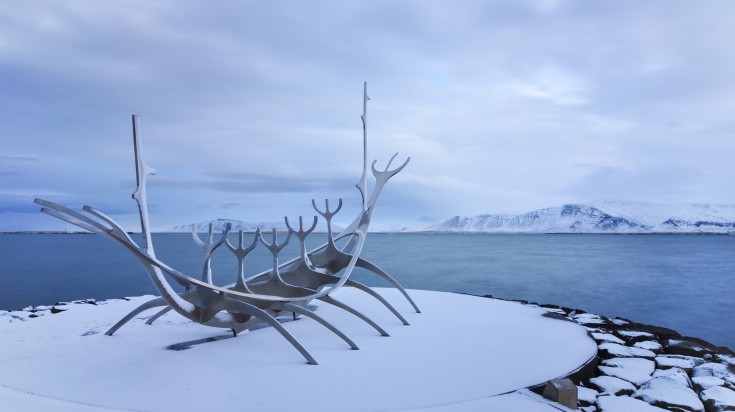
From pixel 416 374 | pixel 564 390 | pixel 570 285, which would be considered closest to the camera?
pixel 564 390

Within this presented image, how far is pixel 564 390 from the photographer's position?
227 inches

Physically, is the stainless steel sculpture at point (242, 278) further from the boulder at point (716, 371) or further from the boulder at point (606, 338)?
the boulder at point (716, 371)

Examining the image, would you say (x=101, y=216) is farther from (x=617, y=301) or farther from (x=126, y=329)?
(x=617, y=301)

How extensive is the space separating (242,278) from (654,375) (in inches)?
250

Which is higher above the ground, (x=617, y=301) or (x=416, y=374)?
(x=416, y=374)

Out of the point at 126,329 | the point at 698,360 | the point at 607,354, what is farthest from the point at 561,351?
the point at 126,329

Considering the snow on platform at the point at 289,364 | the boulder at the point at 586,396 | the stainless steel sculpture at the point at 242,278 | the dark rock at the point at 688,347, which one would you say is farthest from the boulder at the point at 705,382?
the stainless steel sculpture at the point at 242,278

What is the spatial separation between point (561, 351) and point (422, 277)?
90.4ft

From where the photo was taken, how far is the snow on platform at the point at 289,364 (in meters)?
5.60

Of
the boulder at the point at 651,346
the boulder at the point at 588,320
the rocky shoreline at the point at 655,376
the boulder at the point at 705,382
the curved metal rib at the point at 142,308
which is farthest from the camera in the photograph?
the boulder at the point at 588,320

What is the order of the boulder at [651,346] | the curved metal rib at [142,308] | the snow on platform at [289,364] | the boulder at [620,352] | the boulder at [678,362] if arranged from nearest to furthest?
the snow on platform at [289,364] < the boulder at [678,362] < the curved metal rib at [142,308] < the boulder at [620,352] < the boulder at [651,346]

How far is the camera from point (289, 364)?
6.99 meters

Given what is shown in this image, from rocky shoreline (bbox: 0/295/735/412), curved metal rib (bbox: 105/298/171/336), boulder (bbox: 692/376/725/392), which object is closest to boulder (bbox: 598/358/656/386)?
rocky shoreline (bbox: 0/295/735/412)

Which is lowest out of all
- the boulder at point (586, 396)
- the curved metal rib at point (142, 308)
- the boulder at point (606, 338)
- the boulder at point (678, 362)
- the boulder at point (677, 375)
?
the boulder at point (678, 362)
